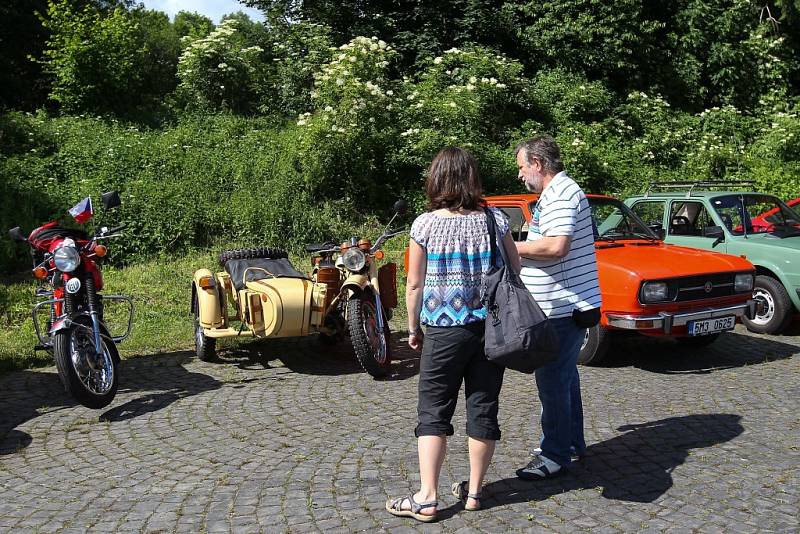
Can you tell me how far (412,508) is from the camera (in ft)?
13.0

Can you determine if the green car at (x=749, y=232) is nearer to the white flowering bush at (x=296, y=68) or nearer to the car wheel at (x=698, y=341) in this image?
the car wheel at (x=698, y=341)

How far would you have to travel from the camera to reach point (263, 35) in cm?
2259

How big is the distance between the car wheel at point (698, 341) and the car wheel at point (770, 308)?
3.62 feet

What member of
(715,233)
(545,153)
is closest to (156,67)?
(715,233)

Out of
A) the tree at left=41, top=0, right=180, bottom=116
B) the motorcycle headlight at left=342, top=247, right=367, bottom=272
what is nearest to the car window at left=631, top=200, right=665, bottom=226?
the motorcycle headlight at left=342, top=247, right=367, bottom=272

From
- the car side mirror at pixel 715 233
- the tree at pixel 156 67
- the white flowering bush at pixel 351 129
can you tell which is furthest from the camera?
the tree at pixel 156 67

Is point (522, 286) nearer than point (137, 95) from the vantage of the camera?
Yes

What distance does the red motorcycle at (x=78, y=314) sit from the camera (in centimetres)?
579

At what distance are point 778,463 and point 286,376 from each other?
4.31 metres

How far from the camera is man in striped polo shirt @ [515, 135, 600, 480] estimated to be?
4.26 metres

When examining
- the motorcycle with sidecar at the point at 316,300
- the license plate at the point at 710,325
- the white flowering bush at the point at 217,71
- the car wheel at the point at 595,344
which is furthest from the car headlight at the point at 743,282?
the white flowering bush at the point at 217,71

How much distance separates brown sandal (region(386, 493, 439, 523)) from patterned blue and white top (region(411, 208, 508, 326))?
0.96 meters

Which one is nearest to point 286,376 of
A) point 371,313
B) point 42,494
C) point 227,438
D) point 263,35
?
point 371,313

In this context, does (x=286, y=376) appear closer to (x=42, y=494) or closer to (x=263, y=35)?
(x=42, y=494)
